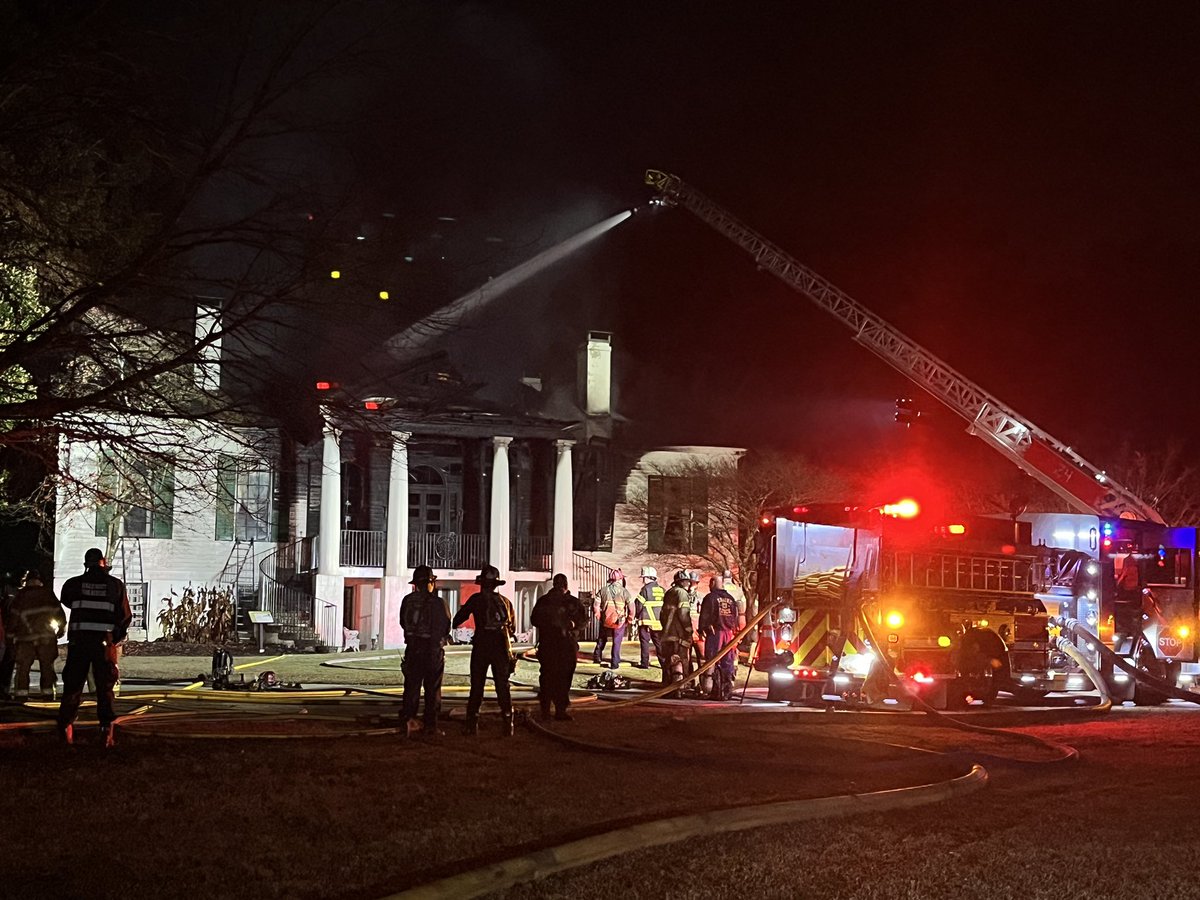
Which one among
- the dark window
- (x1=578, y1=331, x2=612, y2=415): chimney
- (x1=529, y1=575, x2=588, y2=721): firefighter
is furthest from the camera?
(x1=578, y1=331, x2=612, y2=415): chimney

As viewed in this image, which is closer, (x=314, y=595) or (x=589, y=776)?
(x=589, y=776)

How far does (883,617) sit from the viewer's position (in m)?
14.6

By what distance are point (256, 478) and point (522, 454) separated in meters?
7.17

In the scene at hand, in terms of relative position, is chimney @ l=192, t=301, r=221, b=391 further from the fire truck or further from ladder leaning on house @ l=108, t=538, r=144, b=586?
ladder leaning on house @ l=108, t=538, r=144, b=586

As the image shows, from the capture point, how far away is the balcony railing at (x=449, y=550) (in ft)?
106

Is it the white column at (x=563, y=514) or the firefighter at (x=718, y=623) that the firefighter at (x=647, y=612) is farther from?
the white column at (x=563, y=514)

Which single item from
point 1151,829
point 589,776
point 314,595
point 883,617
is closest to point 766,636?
point 883,617

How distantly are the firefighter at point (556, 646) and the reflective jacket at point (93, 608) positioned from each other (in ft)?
13.7

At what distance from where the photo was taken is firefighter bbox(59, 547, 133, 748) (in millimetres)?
9930

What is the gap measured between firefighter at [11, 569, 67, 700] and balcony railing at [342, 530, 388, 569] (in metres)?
16.3

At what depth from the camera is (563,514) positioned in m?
32.8

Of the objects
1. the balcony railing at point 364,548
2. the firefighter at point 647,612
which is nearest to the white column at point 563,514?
the balcony railing at point 364,548

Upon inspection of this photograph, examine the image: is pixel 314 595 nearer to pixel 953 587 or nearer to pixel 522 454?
pixel 522 454

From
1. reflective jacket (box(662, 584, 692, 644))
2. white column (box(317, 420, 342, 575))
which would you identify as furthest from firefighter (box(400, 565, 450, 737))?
white column (box(317, 420, 342, 575))
